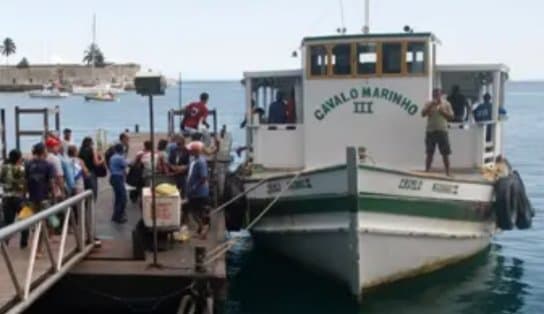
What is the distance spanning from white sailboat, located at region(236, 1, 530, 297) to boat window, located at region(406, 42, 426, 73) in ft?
0.06

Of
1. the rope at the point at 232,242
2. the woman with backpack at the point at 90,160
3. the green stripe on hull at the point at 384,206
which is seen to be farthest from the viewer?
the woman with backpack at the point at 90,160

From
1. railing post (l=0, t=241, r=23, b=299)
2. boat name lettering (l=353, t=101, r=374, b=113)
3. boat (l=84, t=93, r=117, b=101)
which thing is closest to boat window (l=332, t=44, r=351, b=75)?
boat name lettering (l=353, t=101, r=374, b=113)

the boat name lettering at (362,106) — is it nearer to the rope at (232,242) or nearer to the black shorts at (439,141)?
the black shorts at (439,141)

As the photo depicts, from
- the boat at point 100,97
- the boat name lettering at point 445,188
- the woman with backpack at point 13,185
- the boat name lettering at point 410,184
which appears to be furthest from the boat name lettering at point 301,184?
the boat at point 100,97

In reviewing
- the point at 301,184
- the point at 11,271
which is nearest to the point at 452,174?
the point at 301,184

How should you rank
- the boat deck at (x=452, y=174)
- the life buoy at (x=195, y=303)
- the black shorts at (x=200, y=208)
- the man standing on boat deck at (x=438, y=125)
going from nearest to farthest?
the life buoy at (x=195, y=303) < the black shorts at (x=200, y=208) < the boat deck at (x=452, y=174) < the man standing on boat deck at (x=438, y=125)

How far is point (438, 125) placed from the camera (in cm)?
1622

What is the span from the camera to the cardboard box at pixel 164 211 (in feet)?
40.3

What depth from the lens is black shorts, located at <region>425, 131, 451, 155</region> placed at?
1627cm

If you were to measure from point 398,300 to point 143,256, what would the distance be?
18.2 ft

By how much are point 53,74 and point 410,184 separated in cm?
16944

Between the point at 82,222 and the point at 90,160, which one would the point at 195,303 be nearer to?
the point at 82,222

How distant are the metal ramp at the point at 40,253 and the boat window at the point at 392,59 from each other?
6.81 m

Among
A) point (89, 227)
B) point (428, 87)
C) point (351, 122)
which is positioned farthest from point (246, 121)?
point (89, 227)
